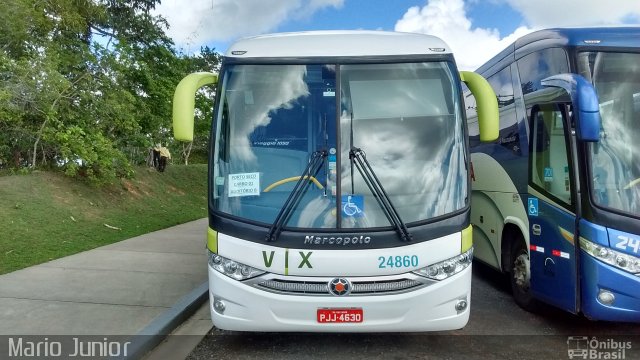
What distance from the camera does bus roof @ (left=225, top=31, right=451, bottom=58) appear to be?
4.76 m

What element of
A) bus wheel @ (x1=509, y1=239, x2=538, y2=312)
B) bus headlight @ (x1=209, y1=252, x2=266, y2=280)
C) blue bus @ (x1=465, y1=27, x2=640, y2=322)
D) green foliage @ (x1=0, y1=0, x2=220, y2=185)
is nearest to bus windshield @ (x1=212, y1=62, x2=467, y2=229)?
bus headlight @ (x1=209, y1=252, x2=266, y2=280)

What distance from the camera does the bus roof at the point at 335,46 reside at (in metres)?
4.76

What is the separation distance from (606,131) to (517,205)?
63.7 inches

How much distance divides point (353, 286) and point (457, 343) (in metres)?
1.54

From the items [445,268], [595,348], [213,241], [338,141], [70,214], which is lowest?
[595,348]

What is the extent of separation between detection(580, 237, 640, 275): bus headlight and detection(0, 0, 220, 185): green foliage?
32.2 feet

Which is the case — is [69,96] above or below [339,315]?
above

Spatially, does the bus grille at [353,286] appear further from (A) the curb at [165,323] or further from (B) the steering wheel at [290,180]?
(A) the curb at [165,323]

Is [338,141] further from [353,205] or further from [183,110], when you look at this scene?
[183,110]

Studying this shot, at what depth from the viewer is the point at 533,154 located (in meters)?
5.76

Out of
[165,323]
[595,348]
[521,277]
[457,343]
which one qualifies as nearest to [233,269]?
[165,323]

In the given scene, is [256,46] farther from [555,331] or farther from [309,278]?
[555,331]

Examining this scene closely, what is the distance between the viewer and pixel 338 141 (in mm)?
4566

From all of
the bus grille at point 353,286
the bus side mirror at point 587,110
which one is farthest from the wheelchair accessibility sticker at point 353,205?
the bus side mirror at point 587,110
